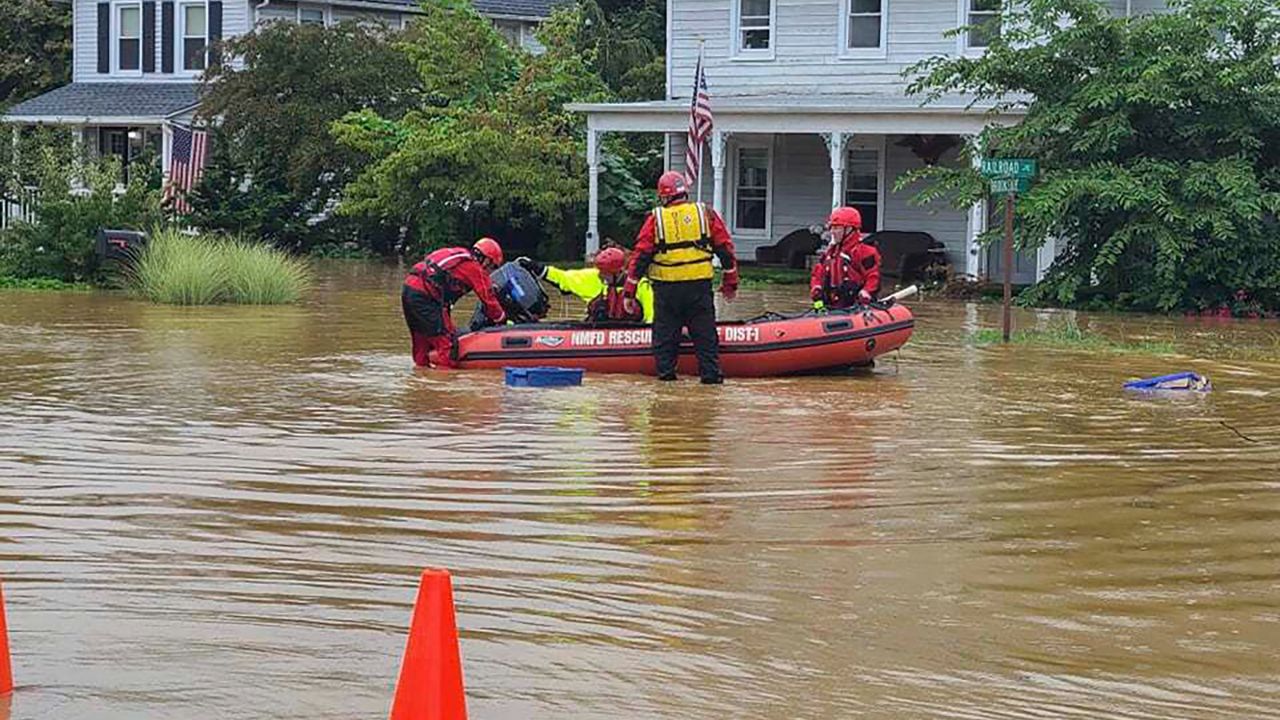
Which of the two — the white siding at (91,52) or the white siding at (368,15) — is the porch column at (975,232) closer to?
the white siding at (368,15)

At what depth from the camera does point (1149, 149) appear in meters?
27.0

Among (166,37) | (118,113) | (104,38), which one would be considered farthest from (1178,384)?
(104,38)

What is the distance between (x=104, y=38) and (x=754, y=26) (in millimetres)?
17958

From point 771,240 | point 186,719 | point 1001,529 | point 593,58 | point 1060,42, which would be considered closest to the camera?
point 186,719

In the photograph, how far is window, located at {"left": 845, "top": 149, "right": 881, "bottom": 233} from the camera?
35.3 meters

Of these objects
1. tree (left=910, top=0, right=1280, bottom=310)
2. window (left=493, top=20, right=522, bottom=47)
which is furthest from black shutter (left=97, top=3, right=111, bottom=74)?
tree (left=910, top=0, right=1280, bottom=310)

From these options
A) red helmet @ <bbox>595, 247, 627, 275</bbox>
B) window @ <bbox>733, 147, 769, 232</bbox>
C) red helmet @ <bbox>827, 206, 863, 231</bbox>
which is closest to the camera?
red helmet @ <bbox>595, 247, 627, 275</bbox>

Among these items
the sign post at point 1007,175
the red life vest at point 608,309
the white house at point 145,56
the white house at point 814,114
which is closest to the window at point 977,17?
the white house at point 814,114

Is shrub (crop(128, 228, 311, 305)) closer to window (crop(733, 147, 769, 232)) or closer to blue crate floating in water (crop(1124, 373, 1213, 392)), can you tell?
window (crop(733, 147, 769, 232))

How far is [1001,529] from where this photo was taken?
9.85 meters

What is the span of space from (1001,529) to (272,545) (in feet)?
11.2

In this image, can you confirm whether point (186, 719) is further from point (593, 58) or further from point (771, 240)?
point (593, 58)

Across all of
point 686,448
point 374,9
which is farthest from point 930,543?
point 374,9

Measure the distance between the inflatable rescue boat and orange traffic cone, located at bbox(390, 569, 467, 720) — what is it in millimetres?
11281
